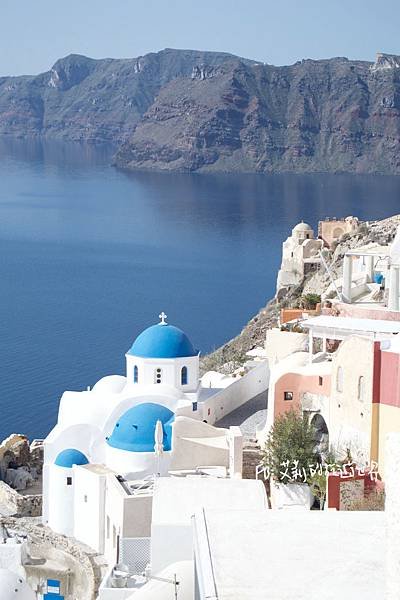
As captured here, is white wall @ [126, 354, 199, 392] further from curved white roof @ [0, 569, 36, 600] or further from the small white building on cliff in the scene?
the small white building on cliff

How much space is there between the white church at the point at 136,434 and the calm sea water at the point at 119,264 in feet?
50.8

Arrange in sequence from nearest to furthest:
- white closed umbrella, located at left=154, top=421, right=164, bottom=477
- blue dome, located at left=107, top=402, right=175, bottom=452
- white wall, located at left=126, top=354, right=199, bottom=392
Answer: white closed umbrella, located at left=154, top=421, right=164, bottom=477 < blue dome, located at left=107, top=402, right=175, bottom=452 < white wall, located at left=126, top=354, right=199, bottom=392

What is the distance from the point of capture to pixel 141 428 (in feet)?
61.7

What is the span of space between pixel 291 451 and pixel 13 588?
4.21 m

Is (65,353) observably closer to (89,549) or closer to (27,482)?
(27,482)

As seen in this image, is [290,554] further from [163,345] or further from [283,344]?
[283,344]

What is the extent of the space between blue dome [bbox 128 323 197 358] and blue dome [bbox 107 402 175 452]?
1195 mm

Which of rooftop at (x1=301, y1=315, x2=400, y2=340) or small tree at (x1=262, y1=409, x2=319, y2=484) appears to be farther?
rooftop at (x1=301, y1=315, x2=400, y2=340)

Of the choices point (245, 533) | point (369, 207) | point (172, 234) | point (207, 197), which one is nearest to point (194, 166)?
point (207, 197)

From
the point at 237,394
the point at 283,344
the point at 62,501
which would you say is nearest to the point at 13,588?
the point at 62,501

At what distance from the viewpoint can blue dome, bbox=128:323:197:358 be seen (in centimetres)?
2027

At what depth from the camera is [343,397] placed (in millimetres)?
16531

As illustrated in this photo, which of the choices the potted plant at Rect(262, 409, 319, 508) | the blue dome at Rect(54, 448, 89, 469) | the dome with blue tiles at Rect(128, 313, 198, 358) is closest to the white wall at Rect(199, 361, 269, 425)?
the dome with blue tiles at Rect(128, 313, 198, 358)

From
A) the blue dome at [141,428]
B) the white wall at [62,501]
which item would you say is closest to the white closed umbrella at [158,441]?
the blue dome at [141,428]
